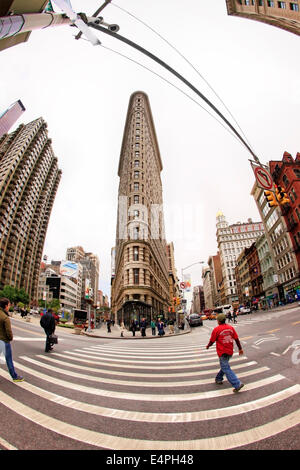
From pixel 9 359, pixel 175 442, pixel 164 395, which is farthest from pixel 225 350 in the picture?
pixel 9 359

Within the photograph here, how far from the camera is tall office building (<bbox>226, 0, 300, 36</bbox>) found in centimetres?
2575

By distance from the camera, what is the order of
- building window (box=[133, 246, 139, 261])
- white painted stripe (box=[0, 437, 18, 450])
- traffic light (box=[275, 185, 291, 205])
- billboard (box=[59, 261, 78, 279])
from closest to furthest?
white painted stripe (box=[0, 437, 18, 450])
traffic light (box=[275, 185, 291, 205])
billboard (box=[59, 261, 78, 279])
building window (box=[133, 246, 139, 261])

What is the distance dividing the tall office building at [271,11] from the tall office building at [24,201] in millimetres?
81397

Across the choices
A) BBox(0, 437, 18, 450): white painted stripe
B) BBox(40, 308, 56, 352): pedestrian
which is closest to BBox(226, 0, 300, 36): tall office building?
BBox(40, 308, 56, 352): pedestrian

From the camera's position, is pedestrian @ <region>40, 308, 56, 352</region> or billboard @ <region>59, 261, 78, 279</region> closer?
pedestrian @ <region>40, 308, 56, 352</region>

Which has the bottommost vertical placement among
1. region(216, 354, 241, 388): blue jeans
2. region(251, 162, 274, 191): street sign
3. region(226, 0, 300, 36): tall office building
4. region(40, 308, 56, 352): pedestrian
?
region(216, 354, 241, 388): blue jeans

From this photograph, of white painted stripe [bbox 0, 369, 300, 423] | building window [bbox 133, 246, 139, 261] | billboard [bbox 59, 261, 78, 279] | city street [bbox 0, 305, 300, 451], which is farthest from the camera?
building window [bbox 133, 246, 139, 261]

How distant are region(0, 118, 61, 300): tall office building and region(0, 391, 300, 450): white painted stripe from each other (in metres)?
82.2

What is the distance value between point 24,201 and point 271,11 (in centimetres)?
9185

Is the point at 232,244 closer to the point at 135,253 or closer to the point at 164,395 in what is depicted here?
the point at 135,253

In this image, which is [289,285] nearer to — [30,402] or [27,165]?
[30,402]

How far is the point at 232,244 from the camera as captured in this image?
10619cm

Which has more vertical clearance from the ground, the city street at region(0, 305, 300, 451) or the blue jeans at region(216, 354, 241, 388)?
the blue jeans at region(216, 354, 241, 388)

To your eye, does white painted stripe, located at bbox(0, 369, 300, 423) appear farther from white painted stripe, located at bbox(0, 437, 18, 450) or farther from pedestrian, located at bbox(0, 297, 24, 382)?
pedestrian, located at bbox(0, 297, 24, 382)
